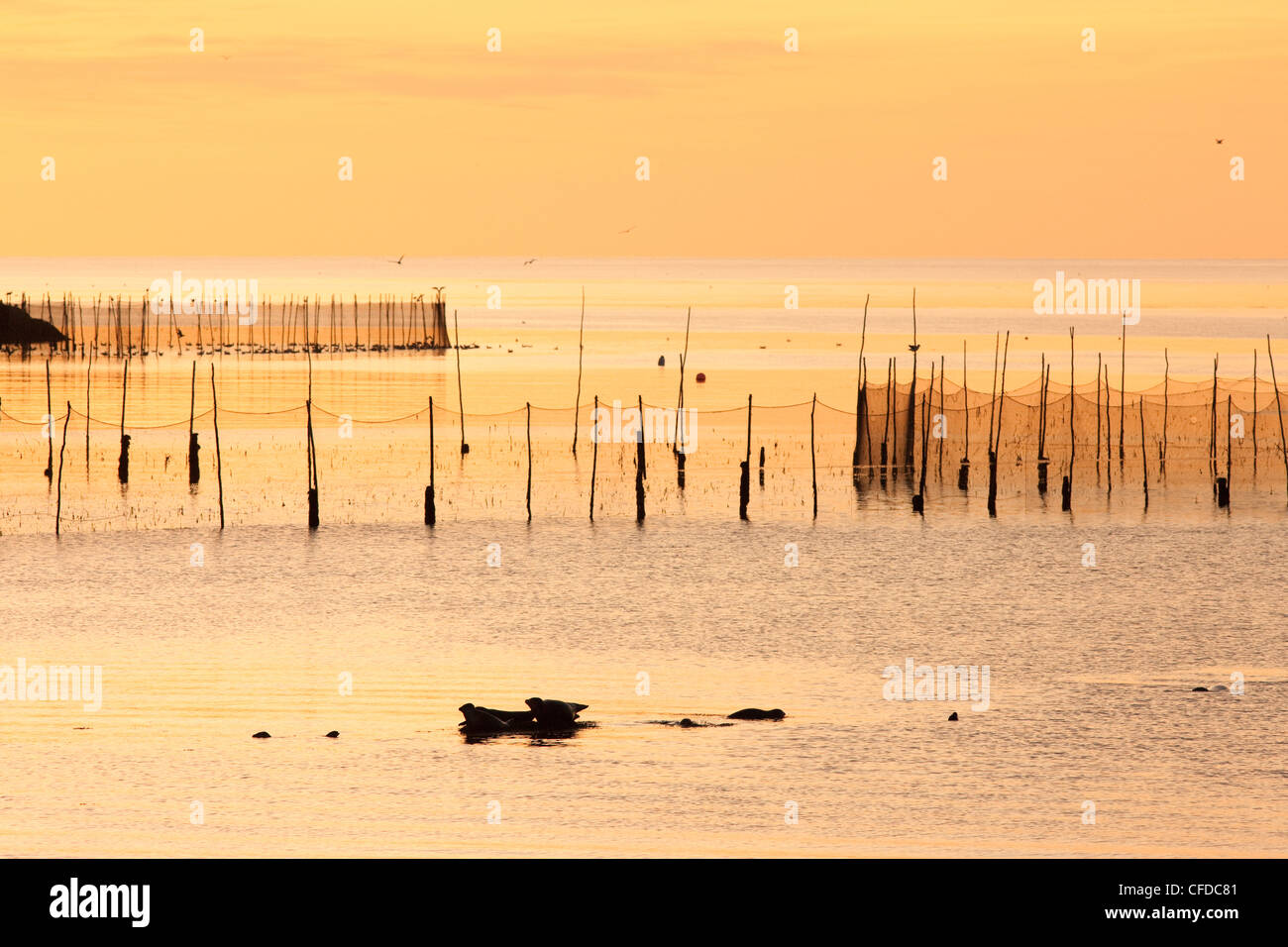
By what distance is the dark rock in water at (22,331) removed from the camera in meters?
94.2

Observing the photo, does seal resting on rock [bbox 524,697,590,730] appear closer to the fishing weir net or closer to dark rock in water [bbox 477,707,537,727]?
dark rock in water [bbox 477,707,537,727]

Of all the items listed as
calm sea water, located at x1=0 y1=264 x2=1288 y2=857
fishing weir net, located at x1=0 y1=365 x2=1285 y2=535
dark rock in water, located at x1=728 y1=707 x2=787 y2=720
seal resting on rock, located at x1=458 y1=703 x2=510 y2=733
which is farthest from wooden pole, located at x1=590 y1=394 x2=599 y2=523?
seal resting on rock, located at x1=458 y1=703 x2=510 y2=733

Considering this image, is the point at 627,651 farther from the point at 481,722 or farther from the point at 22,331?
the point at 22,331

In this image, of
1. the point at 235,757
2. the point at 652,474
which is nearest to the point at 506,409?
the point at 652,474

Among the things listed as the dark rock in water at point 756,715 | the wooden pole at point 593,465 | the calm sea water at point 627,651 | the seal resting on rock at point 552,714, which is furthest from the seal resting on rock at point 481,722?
the wooden pole at point 593,465

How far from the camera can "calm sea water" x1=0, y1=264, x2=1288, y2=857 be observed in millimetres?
17266

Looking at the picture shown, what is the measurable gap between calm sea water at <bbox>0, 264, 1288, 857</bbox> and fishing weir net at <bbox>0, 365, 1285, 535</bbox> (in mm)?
311

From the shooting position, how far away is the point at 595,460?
4647cm

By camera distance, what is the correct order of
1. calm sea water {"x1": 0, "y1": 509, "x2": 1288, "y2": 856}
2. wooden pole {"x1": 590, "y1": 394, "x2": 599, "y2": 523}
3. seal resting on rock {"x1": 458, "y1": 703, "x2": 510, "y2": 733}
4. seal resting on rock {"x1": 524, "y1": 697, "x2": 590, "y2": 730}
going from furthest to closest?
wooden pole {"x1": 590, "y1": 394, "x2": 599, "y2": 523}, seal resting on rock {"x1": 524, "y1": 697, "x2": 590, "y2": 730}, seal resting on rock {"x1": 458, "y1": 703, "x2": 510, "y2": 733}, calm sea water {"x1": 0, "y1": 509, "x2": 1288, "y2": 856}

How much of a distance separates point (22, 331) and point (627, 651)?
78170 millimetres

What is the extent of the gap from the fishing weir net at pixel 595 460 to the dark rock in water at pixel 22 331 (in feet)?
95.7

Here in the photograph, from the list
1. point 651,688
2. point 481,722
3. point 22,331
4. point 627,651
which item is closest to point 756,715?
point 651,688

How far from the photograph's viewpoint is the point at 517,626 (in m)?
28.8
